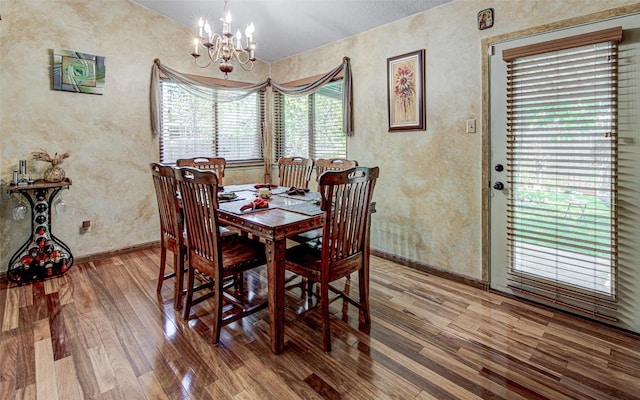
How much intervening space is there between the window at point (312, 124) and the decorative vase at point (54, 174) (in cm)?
266

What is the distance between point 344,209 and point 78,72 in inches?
130

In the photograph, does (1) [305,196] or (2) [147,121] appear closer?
(1) [305,196]

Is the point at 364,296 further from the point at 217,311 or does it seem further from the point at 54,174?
A: the point at 54,174

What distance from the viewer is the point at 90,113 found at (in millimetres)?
3701

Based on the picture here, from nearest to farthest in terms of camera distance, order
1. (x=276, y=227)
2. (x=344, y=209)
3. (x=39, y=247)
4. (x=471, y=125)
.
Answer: (x=276, y=227) → (x=344, y=209) → (x=471, y=125) → (x=39, y=247)

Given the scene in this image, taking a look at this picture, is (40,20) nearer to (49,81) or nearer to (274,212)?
(49,81)

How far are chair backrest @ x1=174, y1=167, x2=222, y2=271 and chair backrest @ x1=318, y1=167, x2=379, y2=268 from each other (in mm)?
642

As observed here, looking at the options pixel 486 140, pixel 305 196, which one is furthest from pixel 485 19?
pixel 305 196

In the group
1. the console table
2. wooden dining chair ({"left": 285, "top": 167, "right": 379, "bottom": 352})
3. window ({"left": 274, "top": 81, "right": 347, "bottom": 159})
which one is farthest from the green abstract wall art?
wooden dining chair ({"left": 285, "top": 167, "right": 379, "bottom": 352})

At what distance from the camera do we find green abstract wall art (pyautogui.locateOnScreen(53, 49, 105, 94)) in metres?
3.46

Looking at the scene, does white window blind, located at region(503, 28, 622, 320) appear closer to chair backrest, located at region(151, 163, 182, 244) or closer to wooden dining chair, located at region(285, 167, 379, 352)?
wooden dining chair, located at region(285, 167, 379, 352)

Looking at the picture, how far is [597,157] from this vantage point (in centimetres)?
234

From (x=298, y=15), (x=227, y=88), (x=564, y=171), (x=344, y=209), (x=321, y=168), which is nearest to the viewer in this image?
(x=344, y=209)

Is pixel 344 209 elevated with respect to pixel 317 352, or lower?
elevated
